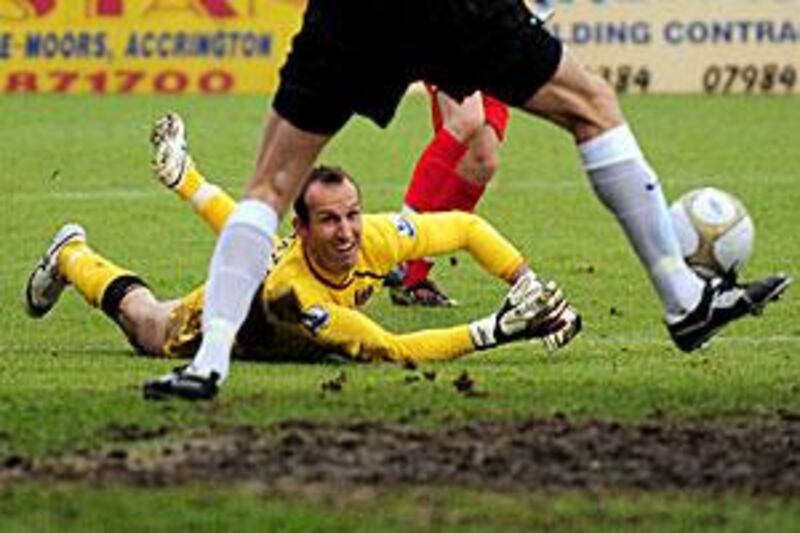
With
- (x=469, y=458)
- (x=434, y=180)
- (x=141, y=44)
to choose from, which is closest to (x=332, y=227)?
(x=469, y=458)

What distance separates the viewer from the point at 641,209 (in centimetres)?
891

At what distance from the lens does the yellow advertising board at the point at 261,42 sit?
29344 mm

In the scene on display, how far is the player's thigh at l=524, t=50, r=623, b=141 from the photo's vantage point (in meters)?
8.70

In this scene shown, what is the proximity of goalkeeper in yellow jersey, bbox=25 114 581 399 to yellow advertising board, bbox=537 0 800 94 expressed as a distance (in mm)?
18665

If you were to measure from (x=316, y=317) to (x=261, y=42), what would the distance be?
19794 mm

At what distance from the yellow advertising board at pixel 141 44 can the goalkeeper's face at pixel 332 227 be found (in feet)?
63.3

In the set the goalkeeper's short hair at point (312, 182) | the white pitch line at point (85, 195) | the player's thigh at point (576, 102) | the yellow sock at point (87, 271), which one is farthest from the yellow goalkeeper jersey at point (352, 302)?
the white pitch line at point (85, 195)

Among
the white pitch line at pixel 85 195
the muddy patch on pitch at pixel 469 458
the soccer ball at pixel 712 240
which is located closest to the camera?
the muddy patch on pitch at pixel 469 458

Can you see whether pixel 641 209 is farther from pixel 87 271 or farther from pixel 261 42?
pixel 261 42

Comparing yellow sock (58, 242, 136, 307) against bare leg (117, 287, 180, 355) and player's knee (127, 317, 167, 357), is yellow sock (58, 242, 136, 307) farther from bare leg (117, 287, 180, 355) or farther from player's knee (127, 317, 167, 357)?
player's knee (127, 317, 167, 357)

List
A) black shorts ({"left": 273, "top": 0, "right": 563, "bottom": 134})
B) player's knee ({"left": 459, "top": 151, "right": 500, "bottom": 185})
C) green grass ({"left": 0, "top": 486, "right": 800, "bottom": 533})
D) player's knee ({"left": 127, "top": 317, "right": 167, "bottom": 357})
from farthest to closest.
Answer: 1. player's knee ({"left": 459, "top": 151, "right": 500, "bottom": 185})
2. player's knee ({"left": 127, "top": 317, "right": 167, "bottom": 357})
3. black shorts ({"left": 273, "top": 0, "right": 563, "bottom": 134})
4. green grass ({"left": 0, "top": 486, "right": 800, "bottom": 533})

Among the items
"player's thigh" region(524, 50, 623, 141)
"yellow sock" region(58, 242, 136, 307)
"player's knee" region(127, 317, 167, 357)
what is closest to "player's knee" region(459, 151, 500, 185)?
"yellow sock" region(58, 242, 136, 307)

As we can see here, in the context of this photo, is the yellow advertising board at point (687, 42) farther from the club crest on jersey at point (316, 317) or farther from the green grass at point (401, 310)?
the club crest on jersey at point (316, 317)

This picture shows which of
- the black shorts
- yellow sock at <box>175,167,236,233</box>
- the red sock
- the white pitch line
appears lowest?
the white pitch line
